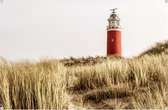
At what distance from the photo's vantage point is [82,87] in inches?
207

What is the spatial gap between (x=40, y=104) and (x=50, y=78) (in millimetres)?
420

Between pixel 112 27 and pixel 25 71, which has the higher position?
pixel 112 27

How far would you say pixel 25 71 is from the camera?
390cm

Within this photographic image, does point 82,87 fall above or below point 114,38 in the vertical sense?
below

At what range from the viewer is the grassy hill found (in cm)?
359

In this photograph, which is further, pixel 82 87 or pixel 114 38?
pixel 114 38

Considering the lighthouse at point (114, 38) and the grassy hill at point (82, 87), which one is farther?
the lighthouse at point (114, 38)

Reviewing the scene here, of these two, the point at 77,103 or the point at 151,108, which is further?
the point at 77,103

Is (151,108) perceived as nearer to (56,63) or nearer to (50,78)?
(50,78)

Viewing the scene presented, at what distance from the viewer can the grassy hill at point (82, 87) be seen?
11.8 feet

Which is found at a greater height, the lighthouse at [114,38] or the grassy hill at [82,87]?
the lighthouse at [114,38]

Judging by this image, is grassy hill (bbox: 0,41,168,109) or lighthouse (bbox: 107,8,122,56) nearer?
grassy hill (bbox: 0,41,168,109)

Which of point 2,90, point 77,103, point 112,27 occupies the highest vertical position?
point 112,27

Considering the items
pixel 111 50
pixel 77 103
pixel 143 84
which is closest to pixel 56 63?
pixel 77 103
